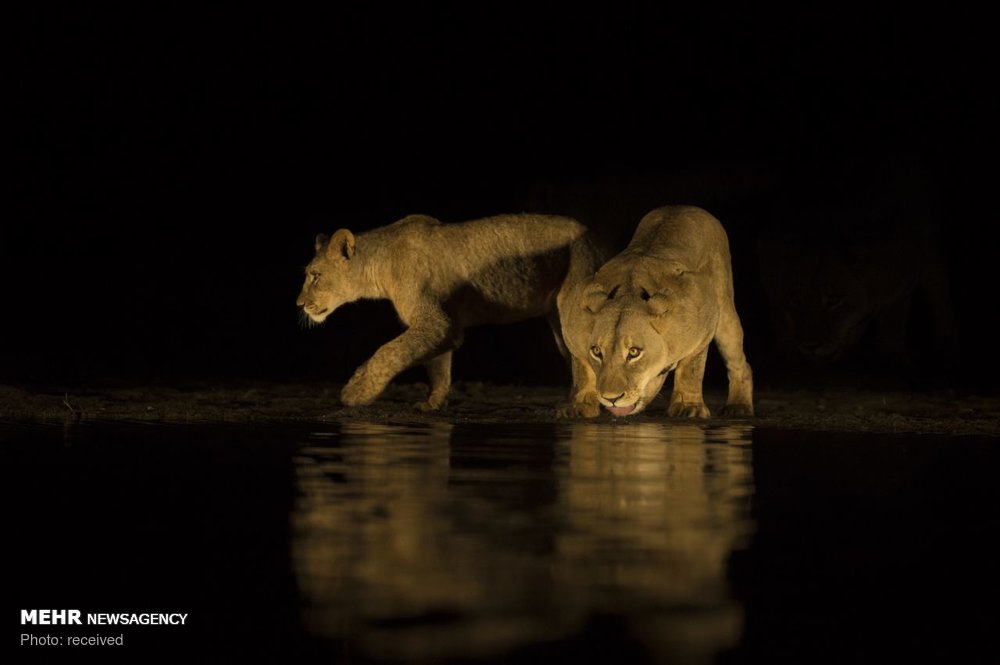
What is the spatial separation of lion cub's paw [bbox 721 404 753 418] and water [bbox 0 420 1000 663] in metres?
2.91

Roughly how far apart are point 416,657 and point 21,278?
19150mm

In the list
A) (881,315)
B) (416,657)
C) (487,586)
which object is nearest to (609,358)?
(487,586)

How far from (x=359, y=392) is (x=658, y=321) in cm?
265

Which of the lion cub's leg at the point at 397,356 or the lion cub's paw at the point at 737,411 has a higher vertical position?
the lion cub's leg at the point at 397,356

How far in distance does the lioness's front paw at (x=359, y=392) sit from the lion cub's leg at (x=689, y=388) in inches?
85.7

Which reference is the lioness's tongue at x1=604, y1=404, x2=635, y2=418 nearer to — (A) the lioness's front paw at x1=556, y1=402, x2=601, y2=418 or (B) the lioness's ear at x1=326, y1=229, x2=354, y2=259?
(A) the lioness's front paw at x1=556, y1=402, x2=601, y2=418

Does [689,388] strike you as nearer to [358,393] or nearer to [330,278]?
[358,393]

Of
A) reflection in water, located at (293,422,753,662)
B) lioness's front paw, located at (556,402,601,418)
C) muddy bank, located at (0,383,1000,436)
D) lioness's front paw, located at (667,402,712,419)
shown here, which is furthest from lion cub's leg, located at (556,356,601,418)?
reflection in water, located at (293,422,753,662)

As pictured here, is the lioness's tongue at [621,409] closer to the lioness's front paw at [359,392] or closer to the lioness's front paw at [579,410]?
the lioness's front paw at [579,410]

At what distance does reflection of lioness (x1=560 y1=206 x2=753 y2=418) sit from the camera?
11.1 metres

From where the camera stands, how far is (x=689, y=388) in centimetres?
1242

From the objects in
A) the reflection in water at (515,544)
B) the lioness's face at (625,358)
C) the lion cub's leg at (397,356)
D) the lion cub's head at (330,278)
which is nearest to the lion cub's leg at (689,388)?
the lioness's face at (625,358)

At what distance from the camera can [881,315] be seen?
1823 cm

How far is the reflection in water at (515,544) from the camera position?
472 cm
